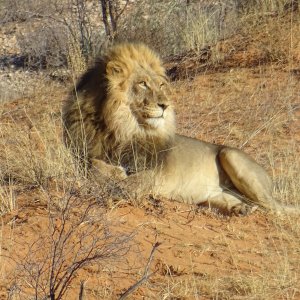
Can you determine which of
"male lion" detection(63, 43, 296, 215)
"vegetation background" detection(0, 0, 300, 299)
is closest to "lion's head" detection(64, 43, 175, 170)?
"male lion" detection(63, 43, 296, 215)

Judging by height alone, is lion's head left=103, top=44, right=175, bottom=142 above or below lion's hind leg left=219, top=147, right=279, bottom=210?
above

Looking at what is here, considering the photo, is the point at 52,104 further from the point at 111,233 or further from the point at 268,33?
the point at 111,233

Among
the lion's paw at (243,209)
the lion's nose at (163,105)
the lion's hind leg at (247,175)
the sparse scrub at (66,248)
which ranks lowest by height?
the lion's paw at (243,209)

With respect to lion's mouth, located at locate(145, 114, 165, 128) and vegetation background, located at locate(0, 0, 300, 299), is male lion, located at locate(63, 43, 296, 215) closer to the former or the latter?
lion's mouth, located at locate(145, 114, 165, 128)

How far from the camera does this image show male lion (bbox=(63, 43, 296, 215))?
6070mm

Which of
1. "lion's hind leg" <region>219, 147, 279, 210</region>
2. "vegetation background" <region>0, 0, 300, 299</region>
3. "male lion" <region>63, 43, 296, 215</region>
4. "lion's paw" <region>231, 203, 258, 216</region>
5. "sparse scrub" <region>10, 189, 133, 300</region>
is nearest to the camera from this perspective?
"sparse scrub" <region>10, 189, 133, 300</region>

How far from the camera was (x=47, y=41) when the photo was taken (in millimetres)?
16234

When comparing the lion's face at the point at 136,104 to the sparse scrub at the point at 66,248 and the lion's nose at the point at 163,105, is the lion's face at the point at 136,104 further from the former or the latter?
the sparse scrub at the point at 66,248

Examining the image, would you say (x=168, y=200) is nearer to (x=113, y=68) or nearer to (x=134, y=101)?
(x=134, y=101)

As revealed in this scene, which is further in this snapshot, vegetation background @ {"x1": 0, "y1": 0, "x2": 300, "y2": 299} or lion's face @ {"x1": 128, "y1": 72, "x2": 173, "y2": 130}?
lion's face @ {"x1": 128, "y1": 72, "x2": 173, "y2": 130}

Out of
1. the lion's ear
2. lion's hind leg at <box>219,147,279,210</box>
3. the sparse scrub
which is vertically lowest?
lion's hind leg at <box>219,147,279,210</box>

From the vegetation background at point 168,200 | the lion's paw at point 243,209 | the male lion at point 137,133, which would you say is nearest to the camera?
the vegetation background at point 168,200

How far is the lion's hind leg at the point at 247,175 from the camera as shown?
6.39m

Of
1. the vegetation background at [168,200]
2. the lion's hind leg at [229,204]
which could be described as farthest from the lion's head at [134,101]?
the lion's hind leg at [229,204]
